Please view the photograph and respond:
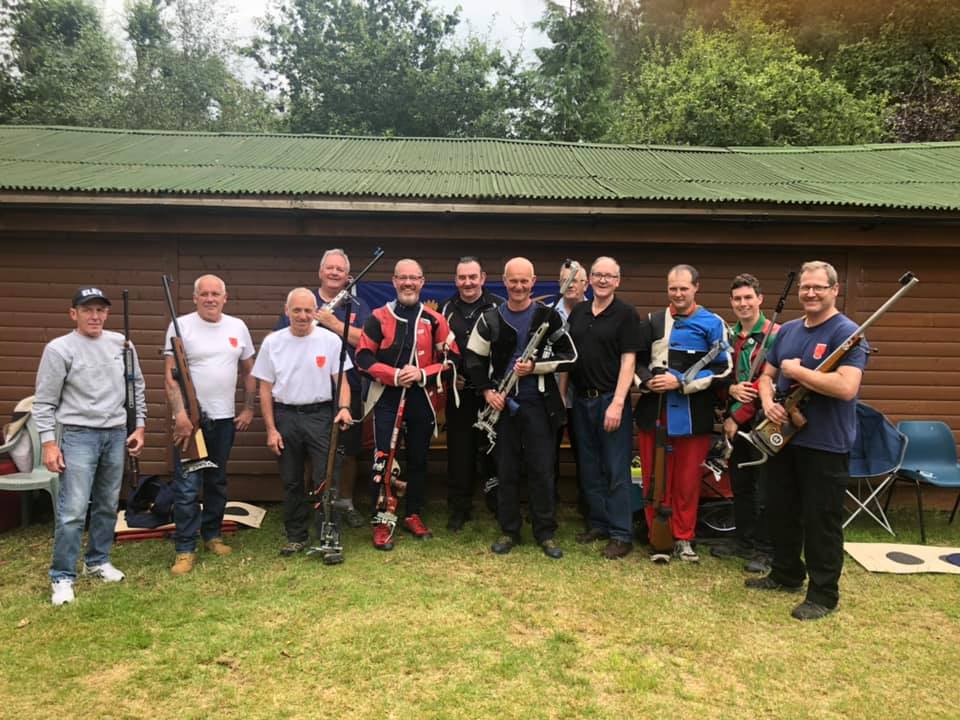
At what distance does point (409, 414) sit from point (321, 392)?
2.10 ft

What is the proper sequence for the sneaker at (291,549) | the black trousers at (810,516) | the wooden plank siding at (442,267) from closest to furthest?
the black trousers at (810,516)
the sneaker at (291,549)
the wooden plank siding at (442,267)

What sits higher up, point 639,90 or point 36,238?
point 639,90

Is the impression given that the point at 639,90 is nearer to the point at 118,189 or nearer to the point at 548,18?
the point at 548,18

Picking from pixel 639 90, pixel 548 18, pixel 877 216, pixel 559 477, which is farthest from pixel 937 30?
pixel 559 477

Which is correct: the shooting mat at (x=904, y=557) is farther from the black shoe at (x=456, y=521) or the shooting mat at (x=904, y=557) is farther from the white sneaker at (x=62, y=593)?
the white sneaker at (x=62, y=593)

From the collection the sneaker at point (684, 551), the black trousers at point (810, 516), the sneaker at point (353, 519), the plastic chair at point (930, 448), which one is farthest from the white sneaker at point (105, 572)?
the plastic chair at point (930, 448)

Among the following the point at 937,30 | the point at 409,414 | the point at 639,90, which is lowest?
the point at 409,414

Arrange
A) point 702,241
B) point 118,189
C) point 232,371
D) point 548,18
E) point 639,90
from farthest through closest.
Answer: point 548,18 < point 639,90 < point 702,241 < point 118,189 < point 232,371

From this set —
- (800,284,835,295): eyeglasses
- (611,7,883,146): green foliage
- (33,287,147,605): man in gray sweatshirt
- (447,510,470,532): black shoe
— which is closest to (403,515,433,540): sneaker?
(447,510,470,532): black shoe

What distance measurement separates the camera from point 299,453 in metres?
4.27

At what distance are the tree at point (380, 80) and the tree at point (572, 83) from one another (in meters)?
1.07

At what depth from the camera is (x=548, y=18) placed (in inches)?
910

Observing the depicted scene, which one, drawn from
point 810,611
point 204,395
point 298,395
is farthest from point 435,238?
point 810,611

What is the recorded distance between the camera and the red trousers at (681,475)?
13.6ft
